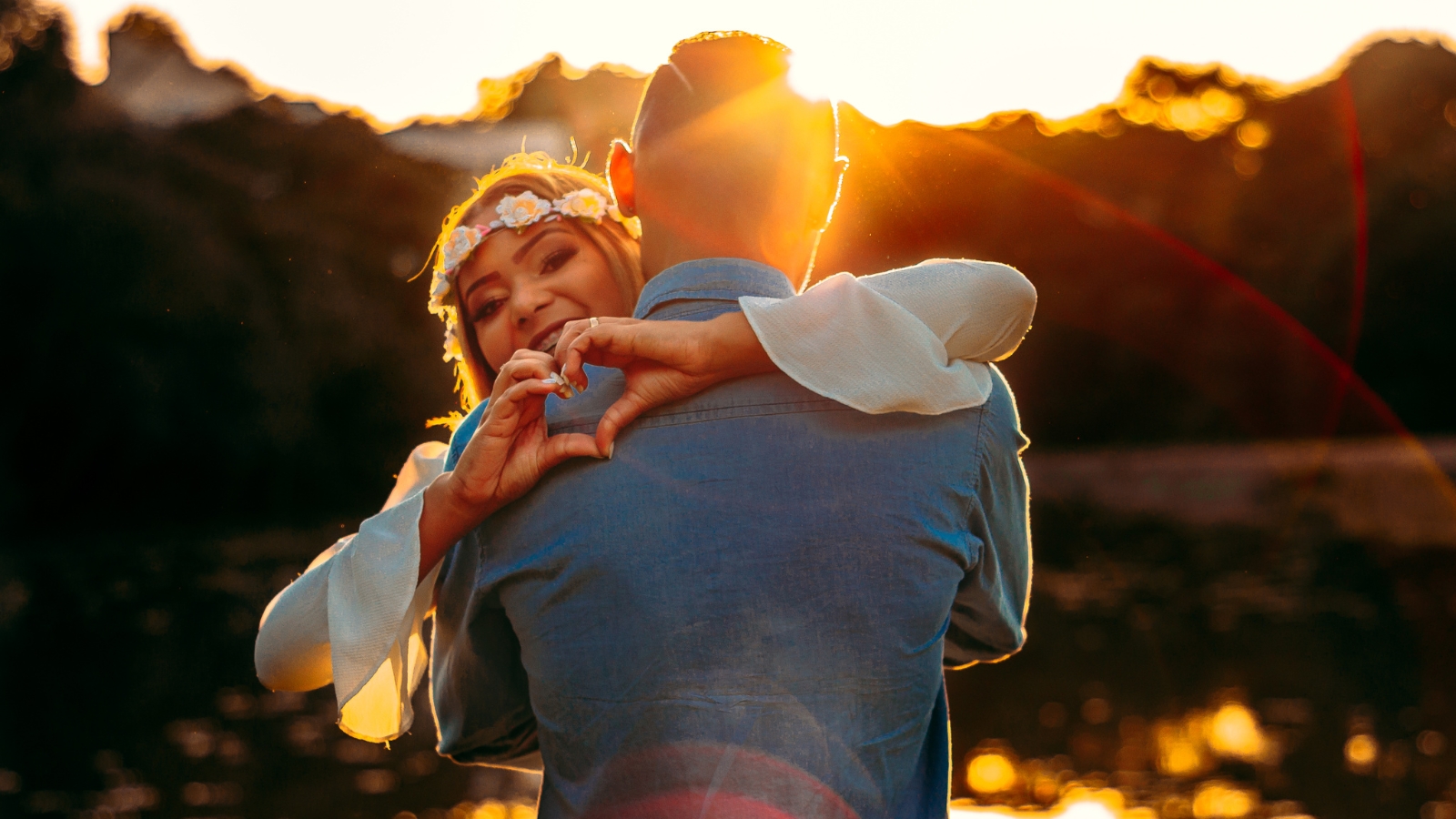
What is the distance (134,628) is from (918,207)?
2133 centimetres

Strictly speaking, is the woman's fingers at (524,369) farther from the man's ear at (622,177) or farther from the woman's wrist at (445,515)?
the man's ear at (622,177)

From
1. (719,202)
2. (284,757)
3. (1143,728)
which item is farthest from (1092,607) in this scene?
(719,202)

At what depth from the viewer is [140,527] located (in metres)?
24.0

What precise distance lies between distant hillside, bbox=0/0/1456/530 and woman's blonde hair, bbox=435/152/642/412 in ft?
60.7

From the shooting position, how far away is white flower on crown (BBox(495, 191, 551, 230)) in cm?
274

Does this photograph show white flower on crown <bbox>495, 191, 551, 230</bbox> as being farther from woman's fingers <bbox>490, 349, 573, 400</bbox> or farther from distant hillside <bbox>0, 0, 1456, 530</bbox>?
distant hillside <bbox>0, 0, 1456, 530</bbox>

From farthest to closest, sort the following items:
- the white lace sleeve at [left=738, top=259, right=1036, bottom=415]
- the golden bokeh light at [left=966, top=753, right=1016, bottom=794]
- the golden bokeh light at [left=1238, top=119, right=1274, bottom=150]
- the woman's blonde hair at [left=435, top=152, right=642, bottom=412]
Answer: the golden bokeh light at [left=1238, top=119, right=1274, bottom=150] → the golden bokeh light at [left=966, top=753, right=1016, bottom=794] → the woman's blonde hair at [left=435, top=152, right=642, bottom=412] → the white lace sleeve at [left=738, top=259, right=1036, bottom=415]

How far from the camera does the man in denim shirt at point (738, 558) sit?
4.70ft

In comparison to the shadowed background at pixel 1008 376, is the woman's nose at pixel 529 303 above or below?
above

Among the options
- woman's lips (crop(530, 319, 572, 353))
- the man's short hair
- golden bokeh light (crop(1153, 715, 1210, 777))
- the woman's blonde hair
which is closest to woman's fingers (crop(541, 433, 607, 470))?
the man's short hair

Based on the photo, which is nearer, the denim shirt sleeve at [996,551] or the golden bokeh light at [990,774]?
the denim shirt sleeve at [996,551]

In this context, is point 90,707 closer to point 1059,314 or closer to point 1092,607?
point 1092,607

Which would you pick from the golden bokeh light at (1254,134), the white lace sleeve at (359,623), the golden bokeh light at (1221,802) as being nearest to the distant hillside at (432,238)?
the golden bokeh light at (1254,134)

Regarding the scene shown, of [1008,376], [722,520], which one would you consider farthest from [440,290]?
[1008,376]
